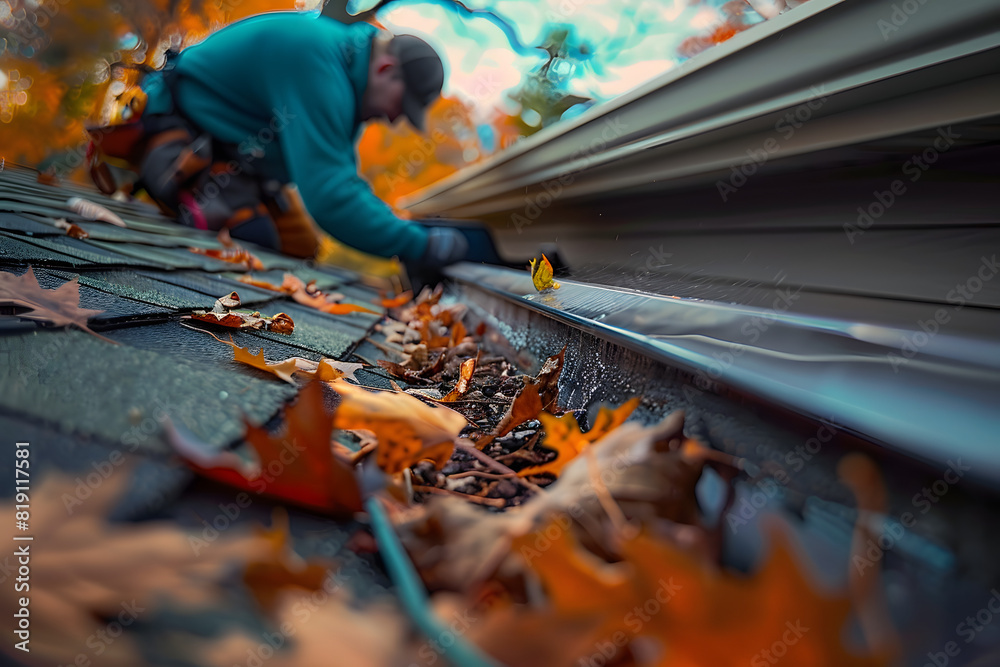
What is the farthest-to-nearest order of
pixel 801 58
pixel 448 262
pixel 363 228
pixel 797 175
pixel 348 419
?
1. pixel 363 228
2. pixel 448 262
3. pixel 797 175
4. pixel 801 58
5. pixel 348 419

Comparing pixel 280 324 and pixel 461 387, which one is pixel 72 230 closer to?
pixel 280 324

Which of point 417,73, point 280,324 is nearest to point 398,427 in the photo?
point 280,324

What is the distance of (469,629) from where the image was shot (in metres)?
0.30

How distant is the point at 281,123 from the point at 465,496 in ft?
10.5

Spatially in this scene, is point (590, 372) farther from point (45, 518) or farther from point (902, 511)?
point (45, 518)

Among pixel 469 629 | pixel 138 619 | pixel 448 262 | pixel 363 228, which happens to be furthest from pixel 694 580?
pixel 363 228

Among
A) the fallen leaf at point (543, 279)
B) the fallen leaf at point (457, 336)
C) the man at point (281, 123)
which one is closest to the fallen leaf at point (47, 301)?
the fallen leaf at point (543, 279)

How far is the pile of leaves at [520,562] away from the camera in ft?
0.91

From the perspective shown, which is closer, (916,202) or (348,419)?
(348,419)

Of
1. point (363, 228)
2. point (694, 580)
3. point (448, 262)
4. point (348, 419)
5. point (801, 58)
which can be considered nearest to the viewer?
point (694, 580)

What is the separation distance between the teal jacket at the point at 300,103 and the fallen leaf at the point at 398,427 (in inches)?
95.5

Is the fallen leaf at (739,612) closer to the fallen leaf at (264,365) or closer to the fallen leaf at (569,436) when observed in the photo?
the fallen leaf at (569,436)

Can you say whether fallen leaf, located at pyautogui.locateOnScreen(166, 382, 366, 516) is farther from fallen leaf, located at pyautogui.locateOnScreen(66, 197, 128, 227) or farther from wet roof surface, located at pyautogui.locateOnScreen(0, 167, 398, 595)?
fallen leaf, located at pyautogui.locateOnScreen(66, 197, 128, 227)

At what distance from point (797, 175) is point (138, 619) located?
1025mm
